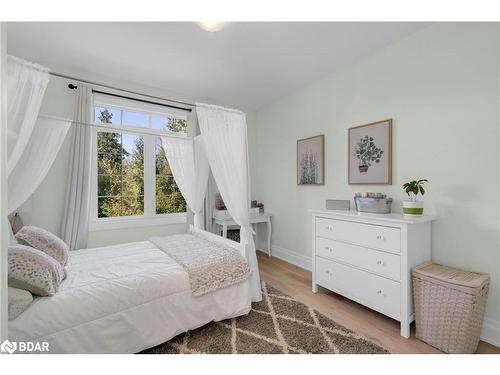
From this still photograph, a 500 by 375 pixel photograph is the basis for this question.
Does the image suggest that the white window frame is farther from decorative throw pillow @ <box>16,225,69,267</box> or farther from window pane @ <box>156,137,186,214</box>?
decorative throw pillow @ <box>16,225,69,267</box>

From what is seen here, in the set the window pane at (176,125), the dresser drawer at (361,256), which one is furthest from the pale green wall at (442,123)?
the window pane at (176,125)

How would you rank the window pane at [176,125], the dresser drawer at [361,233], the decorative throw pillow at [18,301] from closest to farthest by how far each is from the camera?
the decorative throw pillow at [18,301] → the dresser drawer at [361,233] → the window pane at [176,125]

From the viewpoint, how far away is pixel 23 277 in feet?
4.72

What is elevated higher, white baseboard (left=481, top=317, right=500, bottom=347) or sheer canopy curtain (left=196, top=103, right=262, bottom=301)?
sheer canopy curtain (left=196, top=103, right=262, bottom=301)

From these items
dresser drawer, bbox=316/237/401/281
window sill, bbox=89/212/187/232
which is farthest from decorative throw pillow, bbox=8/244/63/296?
dresser drawer, bbox=316/237/401/281

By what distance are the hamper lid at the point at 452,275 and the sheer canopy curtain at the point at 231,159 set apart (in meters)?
1.47

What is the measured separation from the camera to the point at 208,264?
2.00 m

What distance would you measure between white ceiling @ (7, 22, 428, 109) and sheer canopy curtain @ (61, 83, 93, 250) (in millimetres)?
473

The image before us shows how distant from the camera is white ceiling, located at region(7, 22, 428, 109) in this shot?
85.7 inches

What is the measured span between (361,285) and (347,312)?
0.99 ft

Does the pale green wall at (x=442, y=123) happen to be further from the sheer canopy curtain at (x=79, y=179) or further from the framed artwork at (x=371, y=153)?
the sheer canopy curtain at (x=79, y=179)

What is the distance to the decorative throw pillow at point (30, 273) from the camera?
1435mm

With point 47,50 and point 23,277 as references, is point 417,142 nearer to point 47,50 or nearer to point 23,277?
point 23,277
